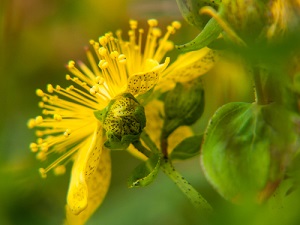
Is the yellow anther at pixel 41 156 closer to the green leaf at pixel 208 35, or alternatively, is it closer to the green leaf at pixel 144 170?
the green leaf at pixel 144 170

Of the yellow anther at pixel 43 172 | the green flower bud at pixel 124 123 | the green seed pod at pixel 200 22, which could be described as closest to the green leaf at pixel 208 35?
the green seed pod at pixel 200 22

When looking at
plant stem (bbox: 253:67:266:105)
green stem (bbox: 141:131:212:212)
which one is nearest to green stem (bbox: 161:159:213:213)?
green stem (bbox: 141:131:212:212)

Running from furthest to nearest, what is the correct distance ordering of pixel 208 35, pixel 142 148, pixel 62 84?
pixel 62 84 < pixel 142 148 < pixel 208 35

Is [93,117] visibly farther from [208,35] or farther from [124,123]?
[208,35]

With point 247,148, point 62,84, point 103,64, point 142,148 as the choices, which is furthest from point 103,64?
point 62,84

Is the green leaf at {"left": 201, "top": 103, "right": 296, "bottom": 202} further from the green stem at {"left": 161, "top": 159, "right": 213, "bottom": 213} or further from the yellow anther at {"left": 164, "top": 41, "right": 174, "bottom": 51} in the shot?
the yellow anther at {"left": 164, "top": 41, "right": 174, "bottom": 51}
